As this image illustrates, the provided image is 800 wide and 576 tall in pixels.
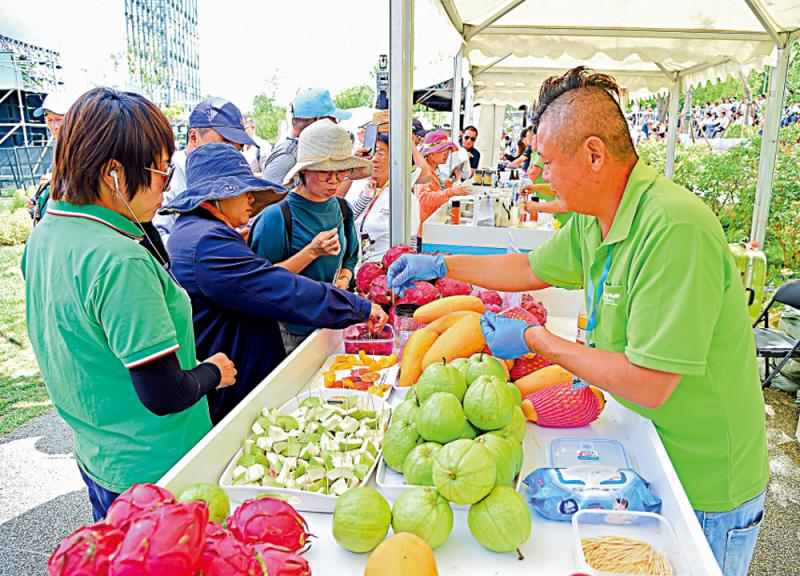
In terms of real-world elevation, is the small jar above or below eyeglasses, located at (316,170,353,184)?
below

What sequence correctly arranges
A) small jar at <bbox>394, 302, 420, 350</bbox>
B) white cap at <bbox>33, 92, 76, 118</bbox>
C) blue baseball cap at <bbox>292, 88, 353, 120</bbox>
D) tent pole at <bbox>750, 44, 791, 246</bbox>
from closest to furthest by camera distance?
small jar at <bbox>394, 302, 420, 350</bbox> < white cap at <bbox>33, 92, 76, 118</bbox> < blue baseball cap at <bbox>292, 88, 353, 120</bbox> < tent pole at <bbox>750, 44, 791, 246</bbox>

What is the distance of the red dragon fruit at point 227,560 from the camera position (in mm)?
830

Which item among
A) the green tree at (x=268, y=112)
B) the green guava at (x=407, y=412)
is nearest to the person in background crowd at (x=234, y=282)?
the green guava at (x=407, y=412)

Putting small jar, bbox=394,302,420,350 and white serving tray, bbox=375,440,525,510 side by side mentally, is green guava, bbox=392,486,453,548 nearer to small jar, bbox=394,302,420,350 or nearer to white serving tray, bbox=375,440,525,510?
white serving tray, bbox=375,440,525,510

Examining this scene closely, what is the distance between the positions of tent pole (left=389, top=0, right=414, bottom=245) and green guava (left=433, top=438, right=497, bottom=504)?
2.54 meters

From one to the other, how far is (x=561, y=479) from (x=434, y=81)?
737 cm

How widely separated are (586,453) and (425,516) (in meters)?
0.66

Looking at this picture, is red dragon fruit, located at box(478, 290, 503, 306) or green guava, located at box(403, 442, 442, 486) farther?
red dragon fruit, located at box(478, 290, 503, 306)

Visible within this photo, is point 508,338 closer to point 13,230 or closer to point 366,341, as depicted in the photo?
point 366,341

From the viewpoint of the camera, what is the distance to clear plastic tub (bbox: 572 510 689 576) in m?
1.35

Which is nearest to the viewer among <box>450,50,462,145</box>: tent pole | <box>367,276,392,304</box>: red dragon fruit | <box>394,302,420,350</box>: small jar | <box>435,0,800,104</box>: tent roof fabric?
<box>394,302,420,350</box>: small jar

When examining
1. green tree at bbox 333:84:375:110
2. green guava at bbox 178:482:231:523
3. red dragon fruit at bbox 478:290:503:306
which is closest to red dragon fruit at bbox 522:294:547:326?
red dragon fruit at bbox 478:290:503:306

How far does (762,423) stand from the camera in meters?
1.78

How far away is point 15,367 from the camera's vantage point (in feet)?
20.8
